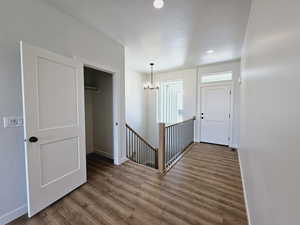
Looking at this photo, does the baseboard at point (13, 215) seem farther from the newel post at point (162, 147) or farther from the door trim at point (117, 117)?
the newel post at point (162, 147)

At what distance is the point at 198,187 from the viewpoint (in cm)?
221

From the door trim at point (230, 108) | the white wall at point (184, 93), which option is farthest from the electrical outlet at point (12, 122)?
the door trim at point (230, 108)

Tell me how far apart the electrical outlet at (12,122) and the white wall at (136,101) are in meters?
3.31

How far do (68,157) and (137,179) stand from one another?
3.98 feet

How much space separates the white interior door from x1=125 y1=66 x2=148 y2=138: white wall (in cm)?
275

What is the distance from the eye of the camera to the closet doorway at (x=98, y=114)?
349 centimetres

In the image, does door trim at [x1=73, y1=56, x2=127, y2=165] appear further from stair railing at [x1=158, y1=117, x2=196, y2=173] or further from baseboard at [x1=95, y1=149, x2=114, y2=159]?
stair railing at [x1=158, y1=117, x2=196, y2=173]

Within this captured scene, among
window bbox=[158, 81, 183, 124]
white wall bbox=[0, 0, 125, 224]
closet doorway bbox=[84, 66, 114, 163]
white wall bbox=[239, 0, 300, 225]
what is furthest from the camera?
window bbox=[158, 81, 183, 124]

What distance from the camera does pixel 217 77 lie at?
4.42m

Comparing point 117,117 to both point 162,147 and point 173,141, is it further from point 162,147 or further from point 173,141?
point 173,141

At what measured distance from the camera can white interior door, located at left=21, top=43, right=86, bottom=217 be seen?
1596mm

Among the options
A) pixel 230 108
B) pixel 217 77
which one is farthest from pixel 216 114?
pixel 217 77

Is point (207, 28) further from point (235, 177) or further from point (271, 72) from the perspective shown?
point (235, 177)

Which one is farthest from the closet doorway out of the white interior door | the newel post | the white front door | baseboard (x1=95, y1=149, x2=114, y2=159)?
the white front door
